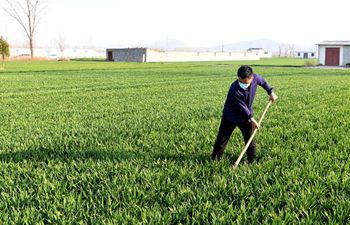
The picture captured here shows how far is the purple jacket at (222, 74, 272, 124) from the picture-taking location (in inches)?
183

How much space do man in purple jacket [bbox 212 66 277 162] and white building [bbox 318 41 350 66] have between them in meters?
45.7

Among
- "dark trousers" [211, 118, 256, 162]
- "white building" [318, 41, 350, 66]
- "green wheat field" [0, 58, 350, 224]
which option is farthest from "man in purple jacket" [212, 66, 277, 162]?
"white building" [318, 41, 350, 66]

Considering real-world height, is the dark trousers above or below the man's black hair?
below

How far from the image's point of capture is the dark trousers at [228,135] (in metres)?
4.98

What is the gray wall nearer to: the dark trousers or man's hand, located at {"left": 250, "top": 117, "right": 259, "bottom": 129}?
the dark trousers

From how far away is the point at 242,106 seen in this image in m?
4.65

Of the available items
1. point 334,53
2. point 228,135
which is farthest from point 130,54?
point 228,135

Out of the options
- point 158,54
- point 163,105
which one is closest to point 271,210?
point 163,105

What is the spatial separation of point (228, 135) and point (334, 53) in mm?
46560

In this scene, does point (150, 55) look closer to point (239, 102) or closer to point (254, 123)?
point (239, 102)

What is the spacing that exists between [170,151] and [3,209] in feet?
9.12

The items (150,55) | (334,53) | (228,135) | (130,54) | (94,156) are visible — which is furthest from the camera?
(130,54)

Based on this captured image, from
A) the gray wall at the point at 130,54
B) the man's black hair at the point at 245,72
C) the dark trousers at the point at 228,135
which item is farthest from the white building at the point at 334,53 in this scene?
the man's black hair at the point at 245,72

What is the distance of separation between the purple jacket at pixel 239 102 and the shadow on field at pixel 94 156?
31.9 inches
